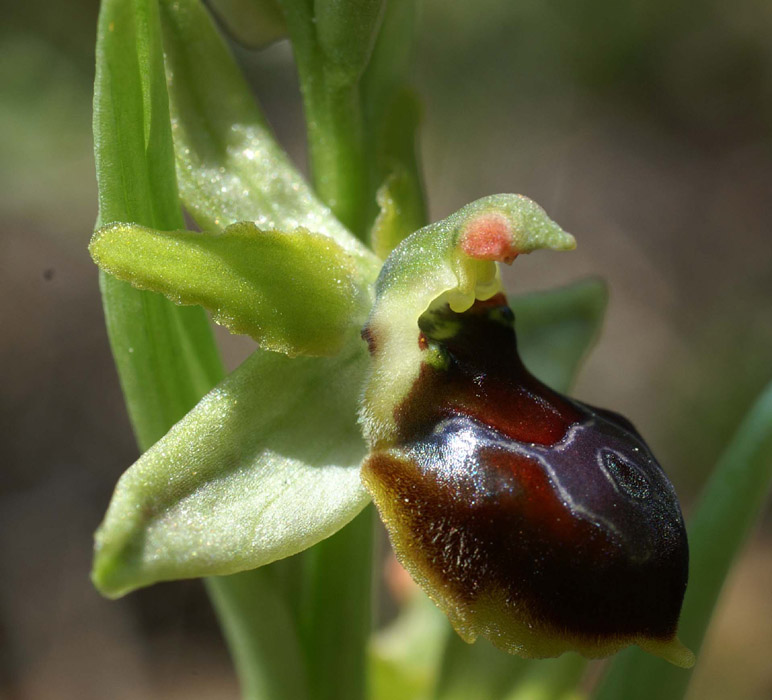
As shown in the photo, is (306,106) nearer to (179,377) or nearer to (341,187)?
(341,187)

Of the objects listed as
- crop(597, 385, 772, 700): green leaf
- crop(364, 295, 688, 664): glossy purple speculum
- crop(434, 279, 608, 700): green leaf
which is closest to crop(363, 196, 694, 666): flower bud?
crop(364, 295, 688, 664): glossy purple speculum

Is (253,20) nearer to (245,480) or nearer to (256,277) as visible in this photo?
(256,277)

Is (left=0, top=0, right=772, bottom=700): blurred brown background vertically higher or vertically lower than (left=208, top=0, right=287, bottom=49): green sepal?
lower

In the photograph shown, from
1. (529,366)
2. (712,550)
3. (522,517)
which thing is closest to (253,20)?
(529,366)

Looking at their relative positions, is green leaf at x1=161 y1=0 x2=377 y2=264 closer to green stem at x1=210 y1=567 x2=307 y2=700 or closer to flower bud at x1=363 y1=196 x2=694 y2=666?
flower bud at x1=363 y1=196 x2=694 y2=666

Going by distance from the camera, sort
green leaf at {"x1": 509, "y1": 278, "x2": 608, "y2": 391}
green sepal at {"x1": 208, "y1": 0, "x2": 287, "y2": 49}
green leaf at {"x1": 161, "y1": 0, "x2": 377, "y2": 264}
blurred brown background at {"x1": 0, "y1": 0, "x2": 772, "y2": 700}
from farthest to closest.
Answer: blurred brown background at {"x1": 0, "y1": 0, "x2": 772, "y2": 700} → green leaf at {"x1": 509, "y1": 278, "x2": 608, "y2": 391} → green sepal at {"x1": 208, "y1": 0, "x2": 287, "y2": 49} → green leaf at {"x1": 161, "y1": 0, "x2": 377, "y2": 264}
